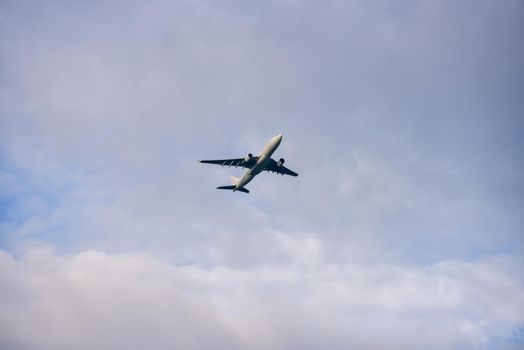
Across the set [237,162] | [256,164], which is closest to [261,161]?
[256,164]

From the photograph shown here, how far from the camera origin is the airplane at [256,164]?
294 feet

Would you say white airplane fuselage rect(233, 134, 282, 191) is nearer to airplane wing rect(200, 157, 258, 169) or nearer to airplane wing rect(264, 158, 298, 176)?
airplane wing rect(200, 157, 258, 169)

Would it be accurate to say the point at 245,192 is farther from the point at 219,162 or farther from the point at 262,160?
the point at 262,160

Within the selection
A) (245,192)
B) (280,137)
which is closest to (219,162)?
(245,192)

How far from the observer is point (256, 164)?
9488cm

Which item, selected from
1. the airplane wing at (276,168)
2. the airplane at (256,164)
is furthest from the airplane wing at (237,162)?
the airplane wing at (276,168)

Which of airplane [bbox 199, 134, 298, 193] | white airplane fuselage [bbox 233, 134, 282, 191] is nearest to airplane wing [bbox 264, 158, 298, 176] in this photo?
airplane [bbox 199, 134, 298, 193]

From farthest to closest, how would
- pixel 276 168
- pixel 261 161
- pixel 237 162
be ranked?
pixel 276 168, pixel 237 162, pixel 261 161

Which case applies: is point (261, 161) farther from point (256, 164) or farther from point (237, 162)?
point (237, 162)

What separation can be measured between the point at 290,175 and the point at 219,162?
18.8 meters

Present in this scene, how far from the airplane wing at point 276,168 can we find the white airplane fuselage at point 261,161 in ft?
21.1

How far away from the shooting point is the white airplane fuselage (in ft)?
290

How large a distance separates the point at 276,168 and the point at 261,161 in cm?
1337

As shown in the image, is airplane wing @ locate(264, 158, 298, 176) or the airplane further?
airplane wing @ locate(264, 158, 298, 176)
